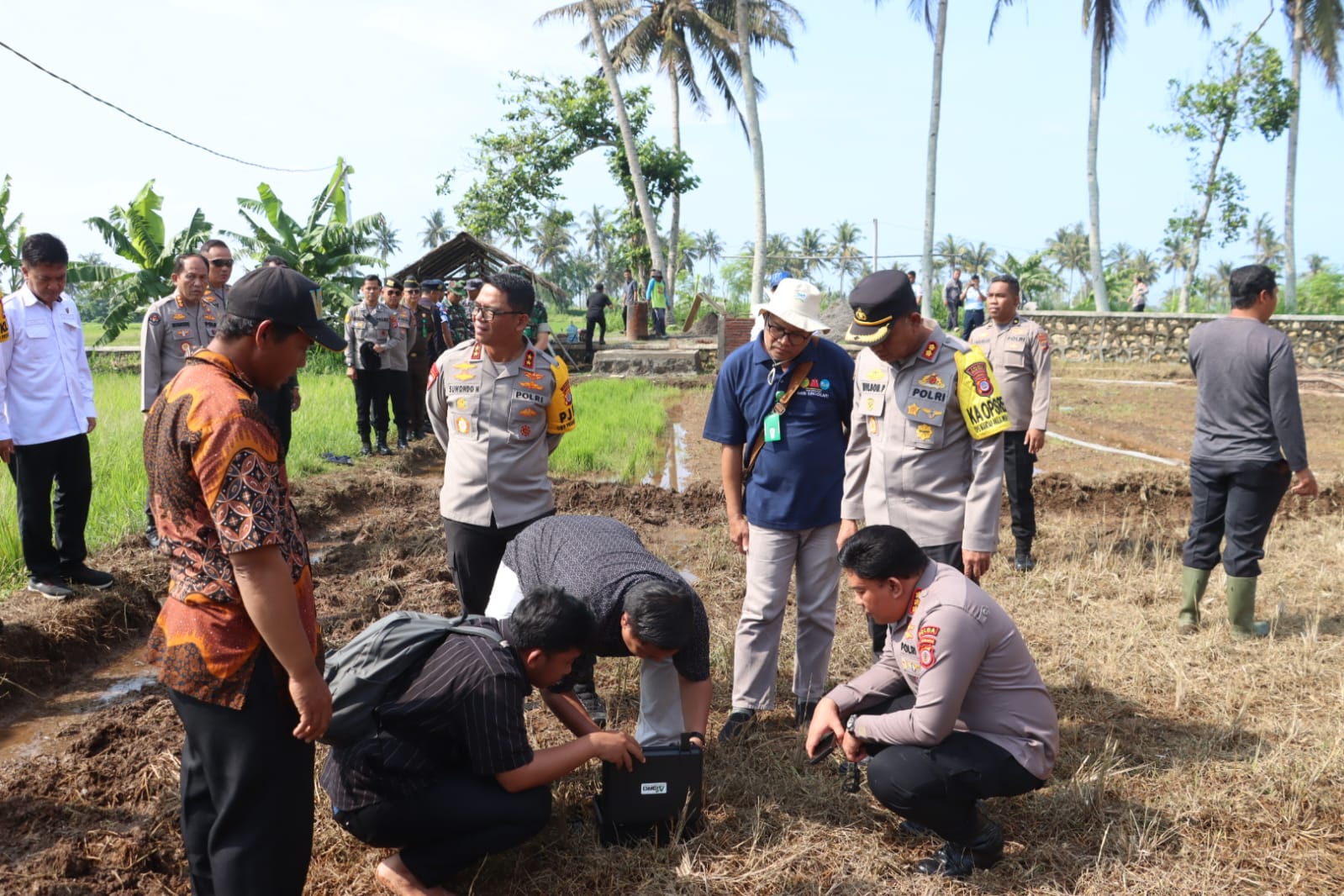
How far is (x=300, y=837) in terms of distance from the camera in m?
2.14

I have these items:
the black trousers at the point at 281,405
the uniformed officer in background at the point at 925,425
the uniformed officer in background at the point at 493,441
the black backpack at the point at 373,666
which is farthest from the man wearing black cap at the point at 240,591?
the black trousers at the point at 281,405

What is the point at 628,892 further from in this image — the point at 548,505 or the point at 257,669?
the point at 548,505

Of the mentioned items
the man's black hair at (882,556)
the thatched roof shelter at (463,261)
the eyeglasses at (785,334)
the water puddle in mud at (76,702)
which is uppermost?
the thatched roof shelter at (463,261)

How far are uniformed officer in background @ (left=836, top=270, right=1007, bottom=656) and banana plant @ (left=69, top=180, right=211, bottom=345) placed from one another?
1494 cm

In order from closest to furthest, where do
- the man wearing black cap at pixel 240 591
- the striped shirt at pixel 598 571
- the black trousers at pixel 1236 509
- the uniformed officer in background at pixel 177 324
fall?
the man wearing black cap at pixel 240 591 < the striped shirt at pixel 598 571 < the black trousers at pixel 1236 509 < the uniformed officer in background at pixel 177 324

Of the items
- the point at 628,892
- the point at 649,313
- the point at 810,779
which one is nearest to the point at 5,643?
the point at 628,892

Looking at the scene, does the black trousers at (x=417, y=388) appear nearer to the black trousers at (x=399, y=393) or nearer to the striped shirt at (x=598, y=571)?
the black trousers at (x=399, y=393)

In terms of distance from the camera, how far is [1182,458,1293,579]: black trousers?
4.38 m

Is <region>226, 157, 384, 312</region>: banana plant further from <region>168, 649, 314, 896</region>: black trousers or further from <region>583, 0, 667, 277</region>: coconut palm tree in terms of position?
<region>168, 649, 314, 896</region>: black trousers

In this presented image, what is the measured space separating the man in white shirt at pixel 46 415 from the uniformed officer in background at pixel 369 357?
409 centimetres

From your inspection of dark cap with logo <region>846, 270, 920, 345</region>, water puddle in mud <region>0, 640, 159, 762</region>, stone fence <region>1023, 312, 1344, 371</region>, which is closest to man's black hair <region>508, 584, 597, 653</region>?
dark cap with logo <region>846, 270, 920, 345</region>

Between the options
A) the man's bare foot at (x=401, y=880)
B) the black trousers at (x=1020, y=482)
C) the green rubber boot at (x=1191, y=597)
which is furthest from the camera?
the black trousers at (x=1020, y=482)

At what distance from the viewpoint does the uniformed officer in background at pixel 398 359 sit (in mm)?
9328

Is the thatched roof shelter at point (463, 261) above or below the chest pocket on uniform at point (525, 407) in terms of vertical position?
above
